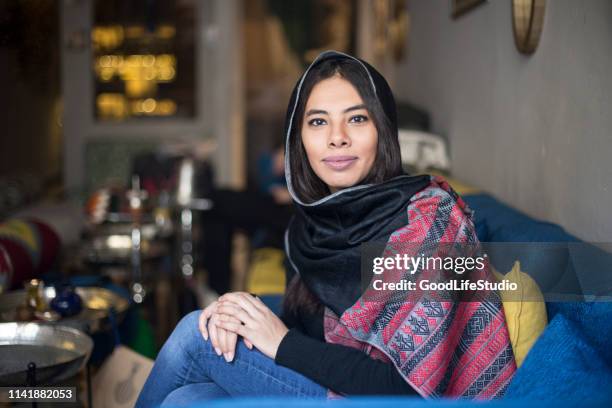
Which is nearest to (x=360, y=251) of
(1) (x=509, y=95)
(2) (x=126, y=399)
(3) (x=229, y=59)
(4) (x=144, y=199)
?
(2) (x=126, y=399)

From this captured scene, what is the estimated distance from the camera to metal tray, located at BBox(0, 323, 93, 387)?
1559mm

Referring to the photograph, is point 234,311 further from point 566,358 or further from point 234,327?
point 566,358

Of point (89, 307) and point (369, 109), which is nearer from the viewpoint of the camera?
point (369, 109)

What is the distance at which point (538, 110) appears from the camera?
6.85ft

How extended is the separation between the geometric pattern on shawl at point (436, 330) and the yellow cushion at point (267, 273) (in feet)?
4.70

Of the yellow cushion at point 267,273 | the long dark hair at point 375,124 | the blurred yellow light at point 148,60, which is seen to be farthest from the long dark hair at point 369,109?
the blurred yellow light at point 148,60

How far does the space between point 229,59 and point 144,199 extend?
2.91 metres

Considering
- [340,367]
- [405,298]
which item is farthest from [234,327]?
[405,298]

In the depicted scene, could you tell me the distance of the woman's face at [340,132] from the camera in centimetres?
158

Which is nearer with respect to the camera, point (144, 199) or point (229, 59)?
point (144, 199)

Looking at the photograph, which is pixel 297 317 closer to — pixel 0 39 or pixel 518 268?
pixel 518 268

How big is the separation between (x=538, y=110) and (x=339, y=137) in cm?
80

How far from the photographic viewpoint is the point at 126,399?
1.88 meters

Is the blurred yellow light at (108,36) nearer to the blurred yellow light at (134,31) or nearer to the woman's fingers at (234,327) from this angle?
the blurred yellow light at (134,31)
